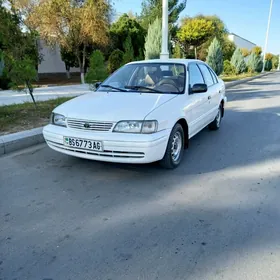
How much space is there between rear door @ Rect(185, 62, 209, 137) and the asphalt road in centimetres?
52

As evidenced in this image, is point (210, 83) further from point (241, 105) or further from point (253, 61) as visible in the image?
point (253, 61)

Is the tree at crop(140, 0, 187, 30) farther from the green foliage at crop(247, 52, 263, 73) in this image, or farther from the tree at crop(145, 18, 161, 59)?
the tree at crop(145, 18, 161, 59)

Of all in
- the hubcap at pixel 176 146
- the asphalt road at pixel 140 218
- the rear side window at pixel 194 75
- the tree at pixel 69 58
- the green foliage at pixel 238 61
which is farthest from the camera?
the green foliage at pixel 238 61

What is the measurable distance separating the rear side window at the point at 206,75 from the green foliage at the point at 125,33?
1650 centimetres

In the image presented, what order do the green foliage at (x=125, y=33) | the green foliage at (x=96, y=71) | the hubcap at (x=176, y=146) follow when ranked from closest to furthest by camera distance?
the hubcap at (x=176, y=146) < the green foliage at (x=96, y=71) < the green foliage at (x=125, y=33)

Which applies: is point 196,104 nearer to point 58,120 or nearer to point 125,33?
point 58,120

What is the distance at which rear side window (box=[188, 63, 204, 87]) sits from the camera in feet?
15.1

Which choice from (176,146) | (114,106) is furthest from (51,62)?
(176,146)

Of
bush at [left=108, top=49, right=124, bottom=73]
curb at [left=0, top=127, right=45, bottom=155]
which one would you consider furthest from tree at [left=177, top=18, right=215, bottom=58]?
curb at [left=0, top=127, right=45, bottom=155]

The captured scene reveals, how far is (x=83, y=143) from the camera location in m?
3.47

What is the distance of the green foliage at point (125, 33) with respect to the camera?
21.5 meters

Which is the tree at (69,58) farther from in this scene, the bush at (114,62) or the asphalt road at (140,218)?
the asphalt road at (140,218)

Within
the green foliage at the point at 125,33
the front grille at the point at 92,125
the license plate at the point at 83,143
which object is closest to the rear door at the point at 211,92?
the front grille at the point at 92,125

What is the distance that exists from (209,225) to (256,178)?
1.43 meters
